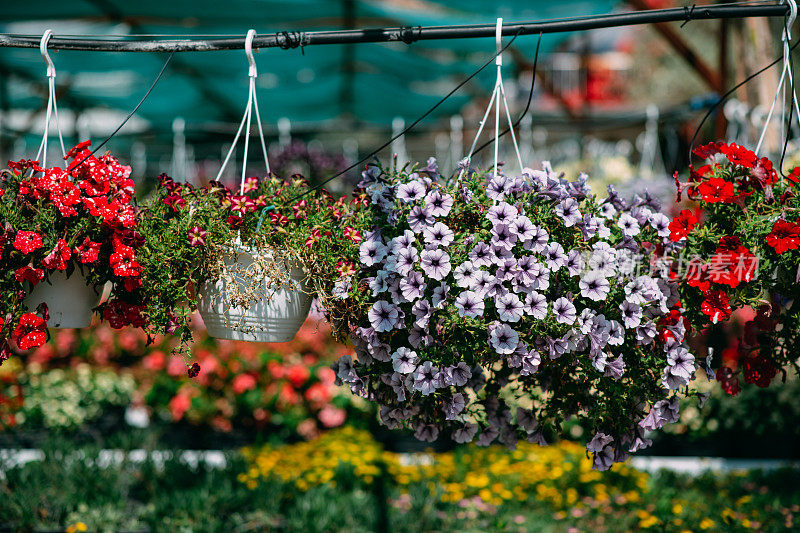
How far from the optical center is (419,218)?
164 centimetres

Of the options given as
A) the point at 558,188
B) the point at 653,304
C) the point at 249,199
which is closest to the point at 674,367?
the point at 653,304

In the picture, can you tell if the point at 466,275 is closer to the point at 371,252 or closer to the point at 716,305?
the point at 371,252

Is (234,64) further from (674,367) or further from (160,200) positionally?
(674,367)

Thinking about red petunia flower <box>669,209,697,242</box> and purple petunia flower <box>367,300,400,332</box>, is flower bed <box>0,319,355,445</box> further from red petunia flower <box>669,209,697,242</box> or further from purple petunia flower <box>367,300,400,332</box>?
red petunia flower <box>669,209,697,242</box>

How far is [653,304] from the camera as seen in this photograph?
5.45 feet

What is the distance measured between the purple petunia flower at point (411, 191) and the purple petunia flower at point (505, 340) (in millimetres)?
374

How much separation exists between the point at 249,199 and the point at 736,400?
14.1 ft

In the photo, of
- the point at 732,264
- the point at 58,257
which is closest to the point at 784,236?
the point at 732,264

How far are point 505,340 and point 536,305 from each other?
11cm

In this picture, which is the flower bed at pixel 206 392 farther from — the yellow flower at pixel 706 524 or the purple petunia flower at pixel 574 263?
the purple petunia flower at pixel 574 263

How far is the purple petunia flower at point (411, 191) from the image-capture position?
5.38ft

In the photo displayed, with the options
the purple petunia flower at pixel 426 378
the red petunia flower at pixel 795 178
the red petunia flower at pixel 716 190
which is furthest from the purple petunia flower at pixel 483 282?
the red petunia flower at pixel 795 178

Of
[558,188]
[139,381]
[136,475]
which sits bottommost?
[136,475]

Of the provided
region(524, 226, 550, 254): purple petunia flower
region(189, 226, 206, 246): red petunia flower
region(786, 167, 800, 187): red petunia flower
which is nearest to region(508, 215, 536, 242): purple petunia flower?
region(524, 226, 550, 254): purple petunia flower
